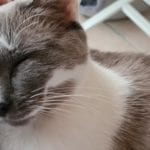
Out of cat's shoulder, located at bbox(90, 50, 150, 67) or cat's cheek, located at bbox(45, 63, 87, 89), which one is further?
cat's shoulder, located at bbox(90, 50, 150, 67)

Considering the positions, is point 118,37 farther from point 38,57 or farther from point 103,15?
point 38,57

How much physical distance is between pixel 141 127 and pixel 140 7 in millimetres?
1138

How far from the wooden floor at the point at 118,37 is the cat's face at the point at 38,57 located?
0.97 meters

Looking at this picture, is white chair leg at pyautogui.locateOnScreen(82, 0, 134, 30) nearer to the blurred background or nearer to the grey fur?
the blurred background

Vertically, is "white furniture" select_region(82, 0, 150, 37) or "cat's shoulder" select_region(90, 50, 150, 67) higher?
"cat's shoulder" select_region(90, 50, 150, 67)

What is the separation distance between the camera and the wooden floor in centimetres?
194

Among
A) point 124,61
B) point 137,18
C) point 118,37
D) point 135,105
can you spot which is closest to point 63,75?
point 135,105

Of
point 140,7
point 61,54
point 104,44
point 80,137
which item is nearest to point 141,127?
point 80,137

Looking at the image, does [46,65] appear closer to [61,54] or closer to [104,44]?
[61,54]

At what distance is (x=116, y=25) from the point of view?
82.1 inches

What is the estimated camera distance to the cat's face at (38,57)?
0.84 meters

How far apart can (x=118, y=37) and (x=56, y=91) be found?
1142 millimetres

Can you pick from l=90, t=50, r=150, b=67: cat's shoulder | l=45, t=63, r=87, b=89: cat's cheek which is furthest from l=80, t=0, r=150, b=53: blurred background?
l=45, t=63, r=87, b=89: cat's cheek

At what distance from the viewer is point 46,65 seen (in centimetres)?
88
